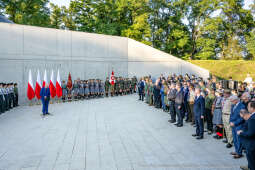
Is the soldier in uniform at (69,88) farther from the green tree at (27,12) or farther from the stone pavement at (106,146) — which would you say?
the green tree at (27,12)

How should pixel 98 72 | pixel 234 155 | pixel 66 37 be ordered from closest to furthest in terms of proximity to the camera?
pixel 234 155
pixel 66 37
pixel 98 72

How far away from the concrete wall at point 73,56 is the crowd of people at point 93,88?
64.8 inches

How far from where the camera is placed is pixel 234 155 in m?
5.50

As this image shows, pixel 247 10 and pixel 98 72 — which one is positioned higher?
pixel 247 10

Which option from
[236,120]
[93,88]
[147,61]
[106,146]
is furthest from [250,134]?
[147,61]

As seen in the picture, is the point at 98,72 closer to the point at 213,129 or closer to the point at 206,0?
the point at 213,129

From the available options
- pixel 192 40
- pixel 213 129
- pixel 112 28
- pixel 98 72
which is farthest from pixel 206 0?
pixel 213 129

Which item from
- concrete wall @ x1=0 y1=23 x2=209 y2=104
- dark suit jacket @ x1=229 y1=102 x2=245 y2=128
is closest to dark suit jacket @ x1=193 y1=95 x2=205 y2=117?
dark suit jacket @ x1=229 y1=102 x2=245 y2=128

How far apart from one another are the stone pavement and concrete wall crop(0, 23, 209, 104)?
7.01 meters

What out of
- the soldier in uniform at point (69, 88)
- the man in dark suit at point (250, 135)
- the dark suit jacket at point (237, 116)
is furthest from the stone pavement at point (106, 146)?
the soldier in uniform at point (69, 88)

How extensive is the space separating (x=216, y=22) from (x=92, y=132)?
3461 cm

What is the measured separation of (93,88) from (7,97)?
679cm

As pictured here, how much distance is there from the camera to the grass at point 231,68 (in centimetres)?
2696

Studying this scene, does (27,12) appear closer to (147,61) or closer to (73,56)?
(73,56)
